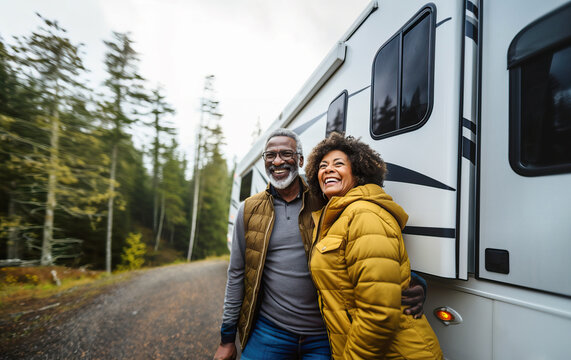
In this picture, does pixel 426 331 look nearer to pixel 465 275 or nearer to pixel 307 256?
pixel 465 275

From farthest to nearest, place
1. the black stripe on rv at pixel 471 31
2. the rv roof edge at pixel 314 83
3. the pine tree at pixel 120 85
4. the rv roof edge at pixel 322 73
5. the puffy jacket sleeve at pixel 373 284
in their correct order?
the pine tree at pixel 120 85, the rv roof edge at pixel 314 83, the rv roof edge at pixel 322 73, the black stripe on rv at pixel 471 31, the puffy jacket sleeve at pixel 373 284

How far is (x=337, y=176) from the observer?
1.49m

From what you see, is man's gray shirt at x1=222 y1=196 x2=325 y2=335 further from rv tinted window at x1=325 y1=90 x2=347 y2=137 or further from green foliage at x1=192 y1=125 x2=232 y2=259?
green foliage at x1=192 y1=125 x2=232 y2=259

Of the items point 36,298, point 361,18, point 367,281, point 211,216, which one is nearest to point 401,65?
point 361,18

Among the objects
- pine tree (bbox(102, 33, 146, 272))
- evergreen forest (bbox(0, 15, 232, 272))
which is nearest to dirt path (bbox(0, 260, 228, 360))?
evergreen forest (bbox(0, 15, 232, 272))

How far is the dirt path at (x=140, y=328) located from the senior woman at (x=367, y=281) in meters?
3.47

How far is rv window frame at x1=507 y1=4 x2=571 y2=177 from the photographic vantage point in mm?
1073

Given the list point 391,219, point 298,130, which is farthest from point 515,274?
point 298,130

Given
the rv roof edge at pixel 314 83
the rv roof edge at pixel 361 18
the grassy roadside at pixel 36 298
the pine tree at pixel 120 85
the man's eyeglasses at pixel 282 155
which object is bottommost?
the grassy roadside at pixel 36 298

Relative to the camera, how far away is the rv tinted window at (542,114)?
1.07 m

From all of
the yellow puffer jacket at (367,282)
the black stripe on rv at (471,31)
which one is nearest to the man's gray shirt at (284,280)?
the yellow puffer jacket at (367,282)

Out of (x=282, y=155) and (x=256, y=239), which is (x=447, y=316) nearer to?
(x=256, y=239)

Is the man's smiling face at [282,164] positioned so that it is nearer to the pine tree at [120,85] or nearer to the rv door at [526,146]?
the rv door at [526,146]

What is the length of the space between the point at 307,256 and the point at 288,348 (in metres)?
0.60
